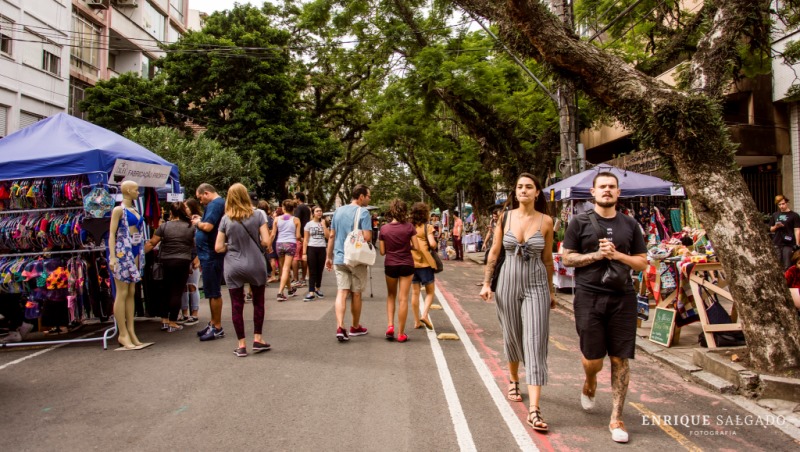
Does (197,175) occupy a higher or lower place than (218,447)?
higher

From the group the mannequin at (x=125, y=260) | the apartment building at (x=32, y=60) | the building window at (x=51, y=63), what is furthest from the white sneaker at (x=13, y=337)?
the building window at (x=51, y=63)

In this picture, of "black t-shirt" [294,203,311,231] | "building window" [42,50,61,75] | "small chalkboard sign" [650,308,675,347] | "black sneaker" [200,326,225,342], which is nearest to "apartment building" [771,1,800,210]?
"small chalkboard sign" [650,308,675,347]

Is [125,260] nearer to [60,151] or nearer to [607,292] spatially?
[60,151]

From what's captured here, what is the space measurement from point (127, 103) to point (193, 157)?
575cm

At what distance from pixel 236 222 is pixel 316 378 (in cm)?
209

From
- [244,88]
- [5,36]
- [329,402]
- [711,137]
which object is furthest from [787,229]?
[5,36]

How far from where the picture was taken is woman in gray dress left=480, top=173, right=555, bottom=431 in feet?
14.2

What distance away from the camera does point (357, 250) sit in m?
7.09

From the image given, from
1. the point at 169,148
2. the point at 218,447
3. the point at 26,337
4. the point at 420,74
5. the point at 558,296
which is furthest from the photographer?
the point at 169,148

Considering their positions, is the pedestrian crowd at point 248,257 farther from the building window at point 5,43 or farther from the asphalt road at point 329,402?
the building window at point 5,43

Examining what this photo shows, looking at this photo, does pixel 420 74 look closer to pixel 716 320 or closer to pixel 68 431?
pixel 716 320

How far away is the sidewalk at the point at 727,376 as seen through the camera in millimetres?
5012

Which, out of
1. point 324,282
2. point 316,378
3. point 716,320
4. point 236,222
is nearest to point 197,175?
point 324,282

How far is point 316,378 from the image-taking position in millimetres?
5492
